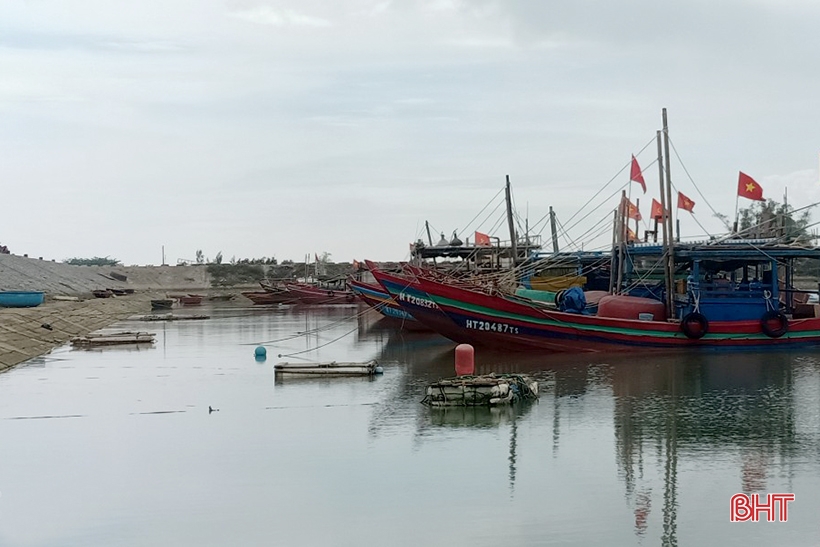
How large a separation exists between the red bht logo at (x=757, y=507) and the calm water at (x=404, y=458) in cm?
20

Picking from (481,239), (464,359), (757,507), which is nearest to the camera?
(757,507)

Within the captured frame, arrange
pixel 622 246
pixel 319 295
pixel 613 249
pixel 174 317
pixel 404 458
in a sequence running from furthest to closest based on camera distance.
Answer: pixel 319 295 < pixel 174 317 < pixel 613 249 < pixel 622 246 < pixel 404 458

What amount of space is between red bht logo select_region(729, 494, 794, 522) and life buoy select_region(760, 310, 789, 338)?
56.5 feet

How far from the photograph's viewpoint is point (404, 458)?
15891mm

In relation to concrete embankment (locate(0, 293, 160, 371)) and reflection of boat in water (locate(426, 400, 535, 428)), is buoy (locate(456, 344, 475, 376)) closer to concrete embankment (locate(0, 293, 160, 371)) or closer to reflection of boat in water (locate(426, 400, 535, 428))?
reflection of boat in water (locate(426, 400, 535, 428))

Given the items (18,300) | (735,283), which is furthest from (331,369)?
(18,300)

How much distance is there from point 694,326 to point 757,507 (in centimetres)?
1708

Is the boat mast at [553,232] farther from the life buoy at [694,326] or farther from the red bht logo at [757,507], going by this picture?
the red bht logo at [757,507]

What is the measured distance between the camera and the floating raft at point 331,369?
25.2 meters

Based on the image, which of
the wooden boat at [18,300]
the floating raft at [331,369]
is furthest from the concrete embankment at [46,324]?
the floating raft at [331,369]

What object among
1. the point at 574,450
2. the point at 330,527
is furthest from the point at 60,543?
the point at 574,450

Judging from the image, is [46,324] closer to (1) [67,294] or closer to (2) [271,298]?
(1) [67,294]

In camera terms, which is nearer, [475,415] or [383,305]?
[475,415]

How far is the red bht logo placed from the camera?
487 inches
